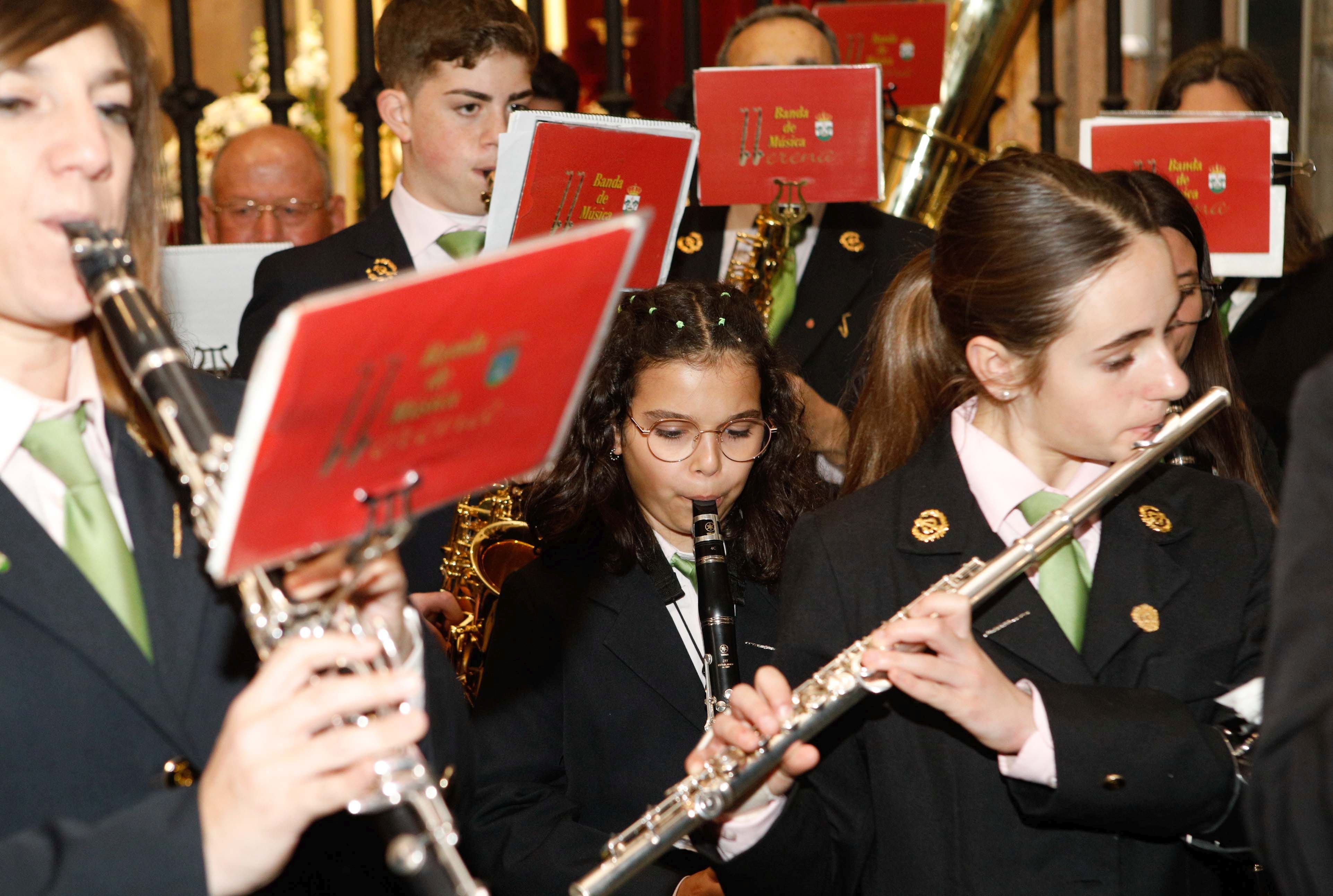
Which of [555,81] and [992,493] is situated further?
[555,81]

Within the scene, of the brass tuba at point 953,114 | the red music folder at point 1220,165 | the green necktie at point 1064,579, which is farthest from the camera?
the brass tuba at point 953,114

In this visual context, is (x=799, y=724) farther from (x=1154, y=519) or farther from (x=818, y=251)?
(x=818, y=251)

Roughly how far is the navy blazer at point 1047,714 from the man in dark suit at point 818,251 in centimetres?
127

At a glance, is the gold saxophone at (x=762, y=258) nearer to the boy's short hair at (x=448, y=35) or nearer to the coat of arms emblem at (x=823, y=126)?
the coat of arms emblem at (x=823, y=126)

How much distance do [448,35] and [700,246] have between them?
2.78 feet

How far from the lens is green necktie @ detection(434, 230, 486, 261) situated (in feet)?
11.0

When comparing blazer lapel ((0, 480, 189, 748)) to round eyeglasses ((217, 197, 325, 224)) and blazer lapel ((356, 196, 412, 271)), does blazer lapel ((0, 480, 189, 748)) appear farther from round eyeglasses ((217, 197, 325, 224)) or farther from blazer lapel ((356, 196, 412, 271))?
round eyeglasses ((217, 197, 325, 224))

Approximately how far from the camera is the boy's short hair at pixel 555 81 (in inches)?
172

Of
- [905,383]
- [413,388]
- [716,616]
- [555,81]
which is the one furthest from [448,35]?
[413,388]

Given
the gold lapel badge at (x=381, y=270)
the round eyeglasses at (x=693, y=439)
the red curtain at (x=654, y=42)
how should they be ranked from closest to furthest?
the round eyeglasses at (x=693, y=439)
the gold lapel badge at (x=381, y=270)
the red curtain at (x=654, y=42)

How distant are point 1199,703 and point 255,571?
1.34m

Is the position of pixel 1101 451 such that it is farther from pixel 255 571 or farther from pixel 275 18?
pixel 275 18

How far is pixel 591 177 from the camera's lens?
267 centimetres

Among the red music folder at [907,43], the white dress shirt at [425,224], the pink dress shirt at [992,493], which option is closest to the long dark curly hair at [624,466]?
the pink dress shirt at [992,493]
